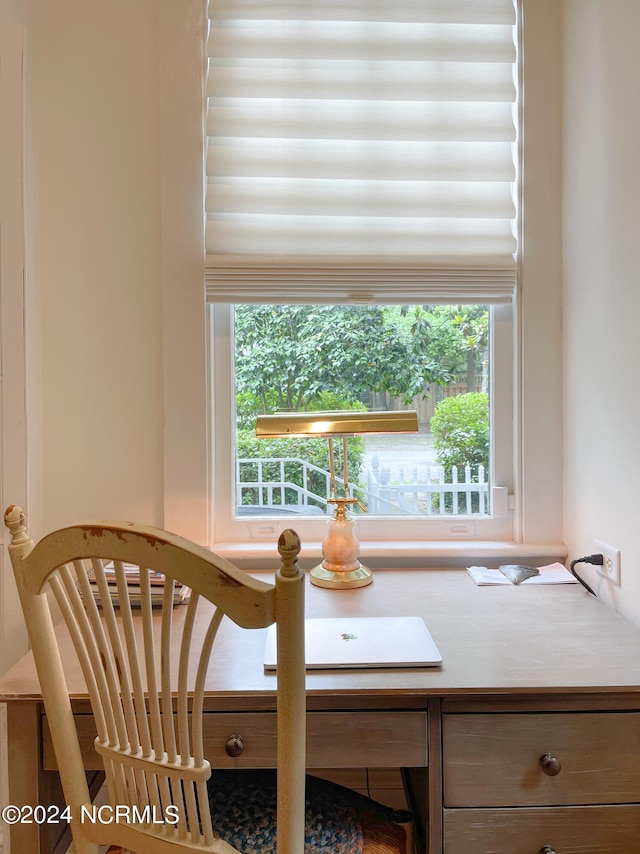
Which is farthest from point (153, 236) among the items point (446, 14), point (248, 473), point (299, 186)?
point (446, 14)

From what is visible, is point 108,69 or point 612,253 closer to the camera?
point 612,253

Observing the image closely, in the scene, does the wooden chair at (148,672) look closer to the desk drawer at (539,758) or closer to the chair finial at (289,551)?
the chair finial at (289,551)

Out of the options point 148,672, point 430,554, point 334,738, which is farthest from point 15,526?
point 430,554

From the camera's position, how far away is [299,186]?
1523 millimetres

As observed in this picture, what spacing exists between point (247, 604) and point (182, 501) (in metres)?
0.91

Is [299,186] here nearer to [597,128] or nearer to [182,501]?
[597,128]

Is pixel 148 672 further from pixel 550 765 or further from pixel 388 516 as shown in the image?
pixel 388 516

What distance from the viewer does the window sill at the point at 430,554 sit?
1.50 meters

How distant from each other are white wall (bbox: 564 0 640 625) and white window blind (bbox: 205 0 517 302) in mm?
182

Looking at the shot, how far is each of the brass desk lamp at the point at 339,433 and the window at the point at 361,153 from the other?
40cm

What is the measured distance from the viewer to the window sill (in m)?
1.50

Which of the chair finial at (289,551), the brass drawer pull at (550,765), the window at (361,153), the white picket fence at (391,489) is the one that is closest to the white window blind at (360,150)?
the window at (361,153)

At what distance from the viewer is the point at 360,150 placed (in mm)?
1532

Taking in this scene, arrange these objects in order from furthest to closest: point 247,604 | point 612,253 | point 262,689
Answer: point 612,253, point 262,689, point 247,604
